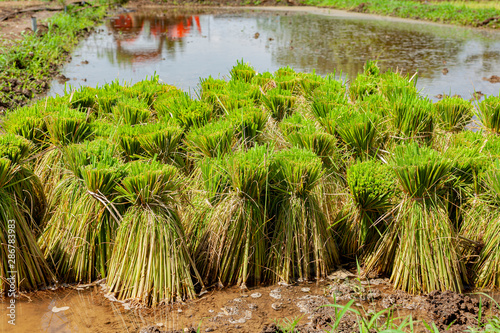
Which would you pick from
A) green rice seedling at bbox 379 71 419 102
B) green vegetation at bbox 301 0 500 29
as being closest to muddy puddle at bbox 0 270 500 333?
green rice seedling at bbox 379 71 419 102

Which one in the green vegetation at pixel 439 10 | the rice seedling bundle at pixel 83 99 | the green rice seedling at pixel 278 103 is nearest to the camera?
the green rice seedling at pixel 278 103

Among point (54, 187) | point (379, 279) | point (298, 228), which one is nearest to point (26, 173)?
point (54, 187)

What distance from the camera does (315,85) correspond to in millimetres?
3930

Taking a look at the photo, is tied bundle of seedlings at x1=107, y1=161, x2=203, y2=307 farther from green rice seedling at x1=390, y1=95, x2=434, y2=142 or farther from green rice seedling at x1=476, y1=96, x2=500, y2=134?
green rice seedling at x1=476, y1=96, x2=500, y2=134

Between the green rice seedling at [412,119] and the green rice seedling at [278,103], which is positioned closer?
the green rice seedling at [412,119]

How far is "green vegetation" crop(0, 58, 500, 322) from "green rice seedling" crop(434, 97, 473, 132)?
30cm

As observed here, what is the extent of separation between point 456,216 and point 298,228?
869mm

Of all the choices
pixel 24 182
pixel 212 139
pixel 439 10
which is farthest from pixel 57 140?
pixel 439 10

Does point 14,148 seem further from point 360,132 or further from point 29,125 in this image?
point 360,132

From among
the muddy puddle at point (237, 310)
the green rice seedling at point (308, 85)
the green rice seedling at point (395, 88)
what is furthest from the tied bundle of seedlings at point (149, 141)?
the green rice seedling at point (395, 88)

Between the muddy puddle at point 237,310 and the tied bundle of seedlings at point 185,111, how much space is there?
3.86 ft

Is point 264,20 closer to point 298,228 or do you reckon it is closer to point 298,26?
point 298,26

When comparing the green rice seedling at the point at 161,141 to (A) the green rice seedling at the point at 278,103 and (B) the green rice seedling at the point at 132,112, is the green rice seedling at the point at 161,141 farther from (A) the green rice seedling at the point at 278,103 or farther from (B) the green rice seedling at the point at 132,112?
(A) the green rice seedling at the point at 278,103

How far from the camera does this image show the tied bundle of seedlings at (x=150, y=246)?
2.26 metres
